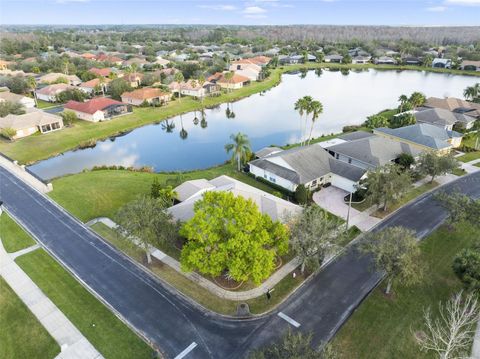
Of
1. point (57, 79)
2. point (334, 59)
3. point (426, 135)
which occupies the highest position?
point (334, 59)

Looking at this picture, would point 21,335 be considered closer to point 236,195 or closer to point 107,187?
point 236,195

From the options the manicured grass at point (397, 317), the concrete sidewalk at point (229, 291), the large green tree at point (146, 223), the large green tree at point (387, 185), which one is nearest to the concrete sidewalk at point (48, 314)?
the large green tree at point (146, 223)

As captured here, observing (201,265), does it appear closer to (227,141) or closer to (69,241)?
(69,241)

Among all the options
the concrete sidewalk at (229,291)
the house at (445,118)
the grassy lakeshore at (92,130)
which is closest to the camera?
the concrete sidewalk at (229,291)

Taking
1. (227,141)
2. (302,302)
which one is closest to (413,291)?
(302,302)

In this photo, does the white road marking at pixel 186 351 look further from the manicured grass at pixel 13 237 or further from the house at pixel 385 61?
the house at pixel 385 61

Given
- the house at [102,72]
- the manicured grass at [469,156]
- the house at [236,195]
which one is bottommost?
the manicured grass at [469,156]

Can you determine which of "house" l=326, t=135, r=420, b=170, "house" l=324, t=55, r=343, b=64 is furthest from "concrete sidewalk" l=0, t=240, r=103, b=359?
"house" l=324, t=55, r=343, b=64

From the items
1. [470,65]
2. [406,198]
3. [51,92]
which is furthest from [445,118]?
[470,65]
